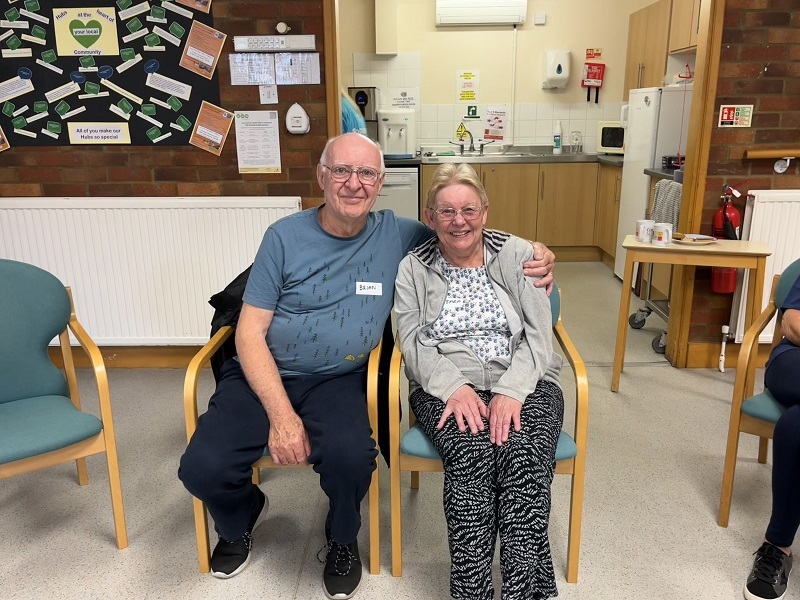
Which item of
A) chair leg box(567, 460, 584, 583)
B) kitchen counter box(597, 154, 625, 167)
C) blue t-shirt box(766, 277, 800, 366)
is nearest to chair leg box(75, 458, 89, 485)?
chair leg box(567, 460, 584, 583)

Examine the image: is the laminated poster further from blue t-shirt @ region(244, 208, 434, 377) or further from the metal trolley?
the metal trolley

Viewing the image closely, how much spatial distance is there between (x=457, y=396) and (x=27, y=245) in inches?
93.5

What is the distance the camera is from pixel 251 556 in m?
1.92

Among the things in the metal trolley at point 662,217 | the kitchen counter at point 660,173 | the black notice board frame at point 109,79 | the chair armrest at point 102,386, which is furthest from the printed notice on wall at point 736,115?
the chair armrest at point 102,386

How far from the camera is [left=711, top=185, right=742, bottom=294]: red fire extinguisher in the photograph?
3008 mm

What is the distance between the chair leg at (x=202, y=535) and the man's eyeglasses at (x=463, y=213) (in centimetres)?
102

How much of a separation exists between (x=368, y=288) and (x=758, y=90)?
7.23 feet

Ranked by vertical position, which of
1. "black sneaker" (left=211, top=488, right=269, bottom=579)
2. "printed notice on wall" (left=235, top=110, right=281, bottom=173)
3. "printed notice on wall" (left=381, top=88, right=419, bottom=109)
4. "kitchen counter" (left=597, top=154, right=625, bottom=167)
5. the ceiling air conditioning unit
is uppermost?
the ceiling air conditioning unit

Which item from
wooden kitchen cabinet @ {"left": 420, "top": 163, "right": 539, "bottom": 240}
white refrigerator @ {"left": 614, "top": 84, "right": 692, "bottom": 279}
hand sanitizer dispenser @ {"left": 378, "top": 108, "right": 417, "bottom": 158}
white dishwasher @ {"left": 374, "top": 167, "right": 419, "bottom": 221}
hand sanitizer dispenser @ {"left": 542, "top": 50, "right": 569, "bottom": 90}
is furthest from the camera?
hand sanitizer dispenser @ {"left": 542, "top": 50, "right": 569, "bottom": 90}

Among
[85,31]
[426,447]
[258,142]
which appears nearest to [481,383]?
[426,447]

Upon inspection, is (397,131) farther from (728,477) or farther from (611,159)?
(728,477)

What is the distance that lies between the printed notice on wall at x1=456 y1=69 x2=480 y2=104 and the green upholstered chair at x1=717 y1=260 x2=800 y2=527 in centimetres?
417

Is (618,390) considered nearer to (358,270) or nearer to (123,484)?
(358,270)

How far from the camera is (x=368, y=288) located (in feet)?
6.14
